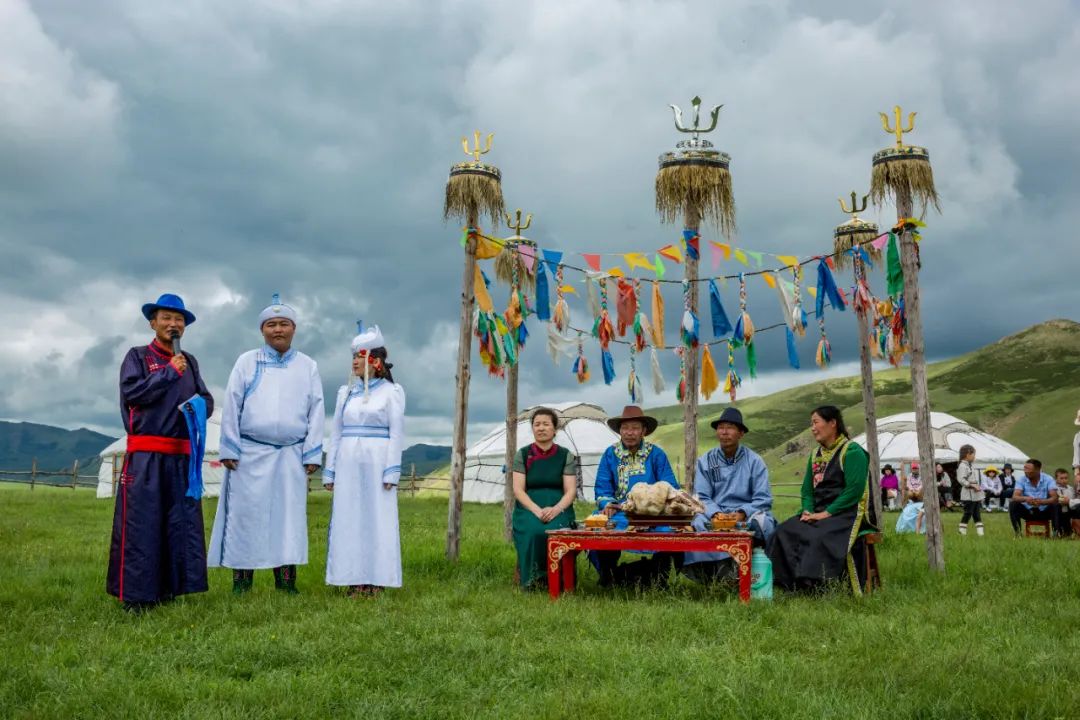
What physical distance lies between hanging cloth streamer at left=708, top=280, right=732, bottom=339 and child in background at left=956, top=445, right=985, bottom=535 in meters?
5.86

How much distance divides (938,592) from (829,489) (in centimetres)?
109

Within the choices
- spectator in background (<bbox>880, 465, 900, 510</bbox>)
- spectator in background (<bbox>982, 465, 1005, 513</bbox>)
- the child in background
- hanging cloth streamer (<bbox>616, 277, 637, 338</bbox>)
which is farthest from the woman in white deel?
spectator in background (<bbox>982, 465, 1005, 513</bbox>)

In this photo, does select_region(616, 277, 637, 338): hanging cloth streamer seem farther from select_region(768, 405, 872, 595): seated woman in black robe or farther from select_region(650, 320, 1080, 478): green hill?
select_region(650, 320, 1080, 478): green hill

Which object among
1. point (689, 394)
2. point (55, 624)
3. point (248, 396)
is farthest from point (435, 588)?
point (689, 394)

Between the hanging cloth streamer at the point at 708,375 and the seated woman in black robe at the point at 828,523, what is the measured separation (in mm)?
2494

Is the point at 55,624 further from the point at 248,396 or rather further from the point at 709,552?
the point at 709,552

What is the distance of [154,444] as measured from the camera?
19.1 ft

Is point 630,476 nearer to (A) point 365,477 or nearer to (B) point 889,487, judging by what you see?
(A) point 365,477

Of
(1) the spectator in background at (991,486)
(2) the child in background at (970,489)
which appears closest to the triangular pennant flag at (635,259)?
(2) the child in background at (970,489)

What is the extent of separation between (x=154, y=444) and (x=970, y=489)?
11240mm

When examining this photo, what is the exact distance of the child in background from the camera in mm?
13281

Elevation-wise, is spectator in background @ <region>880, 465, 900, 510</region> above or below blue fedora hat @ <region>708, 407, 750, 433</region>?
below

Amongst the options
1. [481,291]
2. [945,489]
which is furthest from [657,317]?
[945,489]

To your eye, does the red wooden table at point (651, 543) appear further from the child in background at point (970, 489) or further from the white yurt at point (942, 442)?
the white yurt at point (942, 442)
